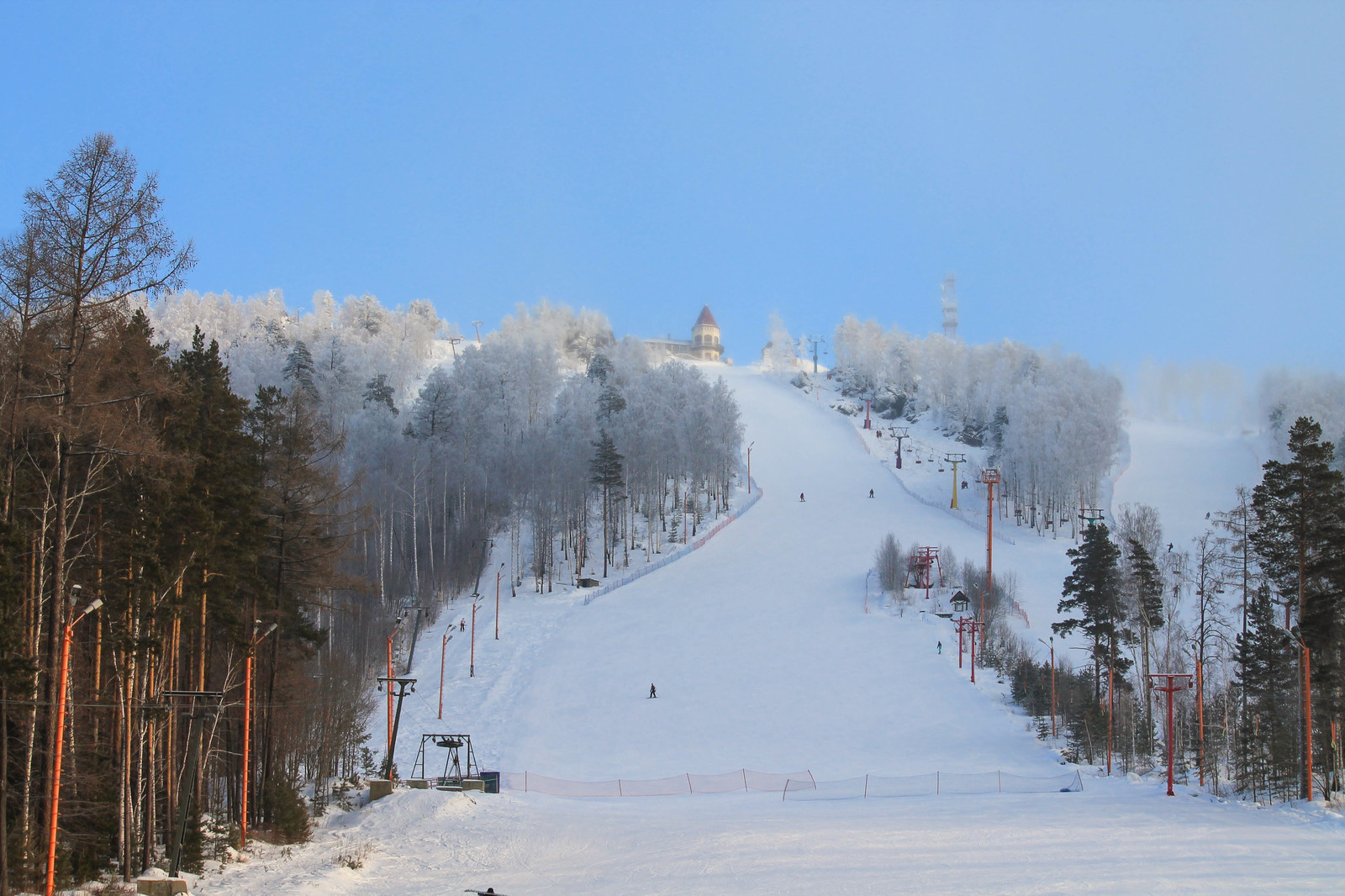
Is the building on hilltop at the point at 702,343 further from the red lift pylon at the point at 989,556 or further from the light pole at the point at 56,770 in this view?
the light pole at the point at 56,770

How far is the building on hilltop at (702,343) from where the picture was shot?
181m

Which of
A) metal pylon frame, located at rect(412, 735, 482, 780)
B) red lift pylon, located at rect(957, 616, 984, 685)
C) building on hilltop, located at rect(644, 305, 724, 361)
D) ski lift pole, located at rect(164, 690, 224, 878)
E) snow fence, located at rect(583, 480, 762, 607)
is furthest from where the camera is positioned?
building on hilltop, located at rect(644, 305, 724, 361)

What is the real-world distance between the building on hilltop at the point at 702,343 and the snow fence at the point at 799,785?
147371 millimetres

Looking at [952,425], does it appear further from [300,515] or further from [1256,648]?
[300,515]

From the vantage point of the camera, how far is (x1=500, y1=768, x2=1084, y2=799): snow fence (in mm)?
29672

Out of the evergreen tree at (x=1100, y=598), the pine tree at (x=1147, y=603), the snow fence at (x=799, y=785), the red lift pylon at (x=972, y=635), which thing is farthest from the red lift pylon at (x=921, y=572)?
the snow fence at (x=799, y=785)

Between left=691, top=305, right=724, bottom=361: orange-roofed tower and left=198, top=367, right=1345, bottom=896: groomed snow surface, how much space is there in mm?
103676

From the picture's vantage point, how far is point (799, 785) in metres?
31.9

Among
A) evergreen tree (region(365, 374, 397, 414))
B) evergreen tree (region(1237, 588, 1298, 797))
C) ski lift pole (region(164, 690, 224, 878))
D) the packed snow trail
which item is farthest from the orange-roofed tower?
ski lift pole (region(164, 690, 224, 878))

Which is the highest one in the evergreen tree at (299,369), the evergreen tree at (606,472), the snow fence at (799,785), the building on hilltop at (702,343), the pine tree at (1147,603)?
the building on hilltop at (702,343)

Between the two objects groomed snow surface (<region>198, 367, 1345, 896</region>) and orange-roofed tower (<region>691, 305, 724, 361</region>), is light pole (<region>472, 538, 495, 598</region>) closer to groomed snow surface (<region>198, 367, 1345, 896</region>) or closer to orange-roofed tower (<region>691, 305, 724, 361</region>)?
groomed snow surface (<region>198, 367, 1345, 896</region>)

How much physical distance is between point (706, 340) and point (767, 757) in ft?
493

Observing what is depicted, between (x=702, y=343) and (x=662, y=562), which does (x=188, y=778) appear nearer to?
(x=662, y=562)

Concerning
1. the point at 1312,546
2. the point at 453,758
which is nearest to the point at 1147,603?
the point at 1312,546
